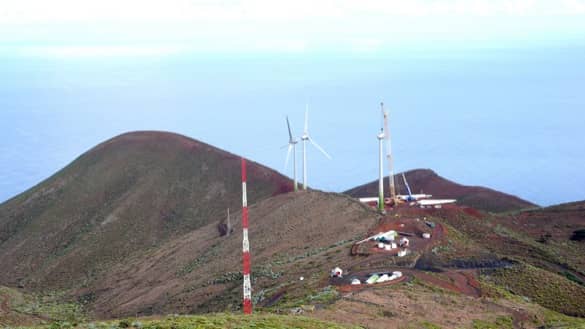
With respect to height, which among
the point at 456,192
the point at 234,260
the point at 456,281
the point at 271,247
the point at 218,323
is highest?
the point at 218,323

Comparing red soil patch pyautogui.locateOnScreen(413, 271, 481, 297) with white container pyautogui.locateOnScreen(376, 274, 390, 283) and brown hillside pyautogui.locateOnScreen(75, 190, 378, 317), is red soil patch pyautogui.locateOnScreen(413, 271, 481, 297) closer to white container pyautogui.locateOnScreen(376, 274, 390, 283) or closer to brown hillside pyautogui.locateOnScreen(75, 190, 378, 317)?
white container pyautogui.locateOnScreen(376, 274, 390, 283)

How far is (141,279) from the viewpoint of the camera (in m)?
65.1

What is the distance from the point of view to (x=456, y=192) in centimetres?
9669

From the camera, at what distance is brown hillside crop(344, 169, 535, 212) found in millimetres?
92625

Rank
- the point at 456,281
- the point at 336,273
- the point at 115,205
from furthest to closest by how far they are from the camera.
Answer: the point at 115,205 < the point at 336,273 < the point at 456,281

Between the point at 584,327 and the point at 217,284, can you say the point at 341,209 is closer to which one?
the point at 217,284

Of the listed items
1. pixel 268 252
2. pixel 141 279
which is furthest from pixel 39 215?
pixel 268 252

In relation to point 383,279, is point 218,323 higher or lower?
higher

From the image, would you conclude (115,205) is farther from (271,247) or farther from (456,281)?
(456,281)

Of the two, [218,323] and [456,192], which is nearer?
[218,323]

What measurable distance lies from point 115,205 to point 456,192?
39215 millimetres

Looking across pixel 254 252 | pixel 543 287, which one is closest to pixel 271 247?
pixel 254 252

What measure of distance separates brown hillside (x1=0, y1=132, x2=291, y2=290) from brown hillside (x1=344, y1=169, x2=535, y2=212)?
18950 millimetres

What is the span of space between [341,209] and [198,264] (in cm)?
1201
